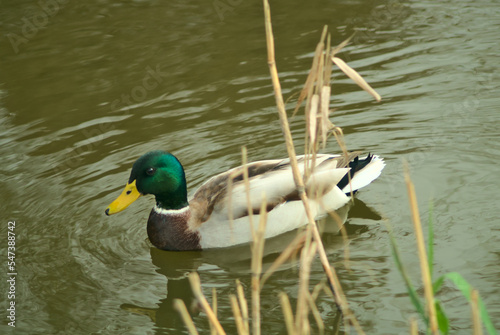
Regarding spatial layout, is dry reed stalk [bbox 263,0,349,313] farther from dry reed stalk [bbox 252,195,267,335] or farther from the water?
the water

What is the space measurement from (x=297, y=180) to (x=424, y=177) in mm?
2778

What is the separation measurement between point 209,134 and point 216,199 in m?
1.67

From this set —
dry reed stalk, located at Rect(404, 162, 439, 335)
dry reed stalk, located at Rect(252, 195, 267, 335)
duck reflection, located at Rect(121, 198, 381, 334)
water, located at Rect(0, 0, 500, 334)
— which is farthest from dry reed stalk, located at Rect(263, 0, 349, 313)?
duck reflection, located at Rect(121, 198, 381, 334)

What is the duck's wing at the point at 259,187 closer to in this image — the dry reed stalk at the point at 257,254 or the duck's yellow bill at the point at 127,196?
the duck's yellow bill at the point at 127,196

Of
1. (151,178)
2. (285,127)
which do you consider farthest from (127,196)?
(285,127)

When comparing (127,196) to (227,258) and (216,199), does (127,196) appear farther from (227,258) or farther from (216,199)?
(227,258)

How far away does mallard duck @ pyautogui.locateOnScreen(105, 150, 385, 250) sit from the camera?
227 inches

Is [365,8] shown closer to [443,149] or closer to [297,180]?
[443,149]

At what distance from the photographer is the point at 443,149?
6.60m

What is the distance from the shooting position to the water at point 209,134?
16.6ft

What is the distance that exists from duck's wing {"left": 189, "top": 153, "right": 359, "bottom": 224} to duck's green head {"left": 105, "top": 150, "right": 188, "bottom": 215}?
0.25m

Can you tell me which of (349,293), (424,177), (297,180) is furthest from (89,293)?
(424,177)

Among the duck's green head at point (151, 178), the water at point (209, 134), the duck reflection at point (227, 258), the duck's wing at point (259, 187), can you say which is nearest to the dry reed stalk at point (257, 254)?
the water at point (209, 134)

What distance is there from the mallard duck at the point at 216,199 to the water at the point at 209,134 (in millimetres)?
149
